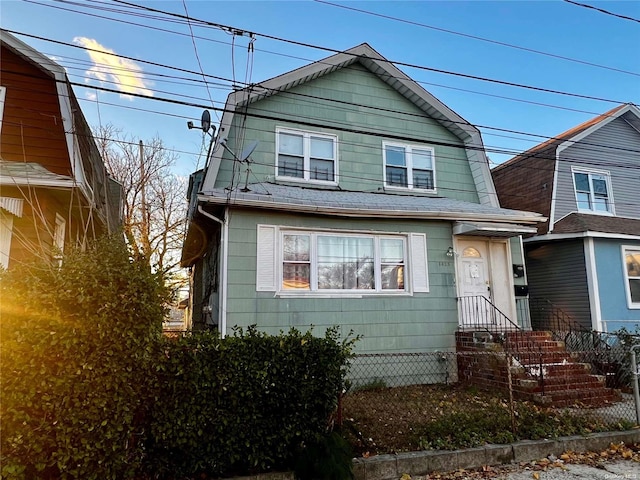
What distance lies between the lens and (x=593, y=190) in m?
12.5

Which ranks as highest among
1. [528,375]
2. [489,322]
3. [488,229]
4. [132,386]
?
[488,229]

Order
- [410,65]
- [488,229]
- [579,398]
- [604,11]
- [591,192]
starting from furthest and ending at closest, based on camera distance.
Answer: [591,192], [488,229], [410,65], [579,398], [604,11]

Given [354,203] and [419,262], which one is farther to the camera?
[419,262]

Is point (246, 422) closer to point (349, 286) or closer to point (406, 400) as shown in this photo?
point (406, 400)

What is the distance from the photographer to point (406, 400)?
21.9 ft

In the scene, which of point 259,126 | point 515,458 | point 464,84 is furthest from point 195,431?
point 464,84

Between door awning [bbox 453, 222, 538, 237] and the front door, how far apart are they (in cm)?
40

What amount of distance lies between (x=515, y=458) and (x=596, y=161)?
1147cm

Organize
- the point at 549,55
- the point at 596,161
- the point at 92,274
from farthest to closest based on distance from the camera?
the point at 596,161, the point at 549,55, the point at 92,274

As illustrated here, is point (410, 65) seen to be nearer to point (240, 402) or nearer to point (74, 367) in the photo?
point (240, 402)

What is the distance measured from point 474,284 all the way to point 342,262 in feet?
11.1

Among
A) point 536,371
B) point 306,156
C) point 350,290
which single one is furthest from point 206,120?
point 536,371

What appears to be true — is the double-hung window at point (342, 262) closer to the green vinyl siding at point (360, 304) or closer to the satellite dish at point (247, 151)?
the green vinyl siding at point (360, 304)

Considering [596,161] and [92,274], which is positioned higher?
[596,161]
